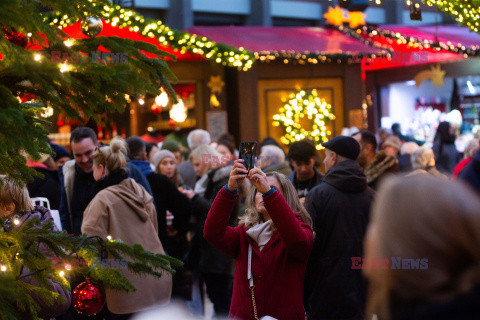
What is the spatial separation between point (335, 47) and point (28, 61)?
1330 cm

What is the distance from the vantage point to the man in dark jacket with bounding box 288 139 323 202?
6785mm

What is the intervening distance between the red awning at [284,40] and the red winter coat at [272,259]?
10.3 m

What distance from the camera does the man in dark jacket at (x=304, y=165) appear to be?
267 inches

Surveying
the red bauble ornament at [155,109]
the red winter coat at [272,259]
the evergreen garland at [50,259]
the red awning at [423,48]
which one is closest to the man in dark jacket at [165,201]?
the red winter coat at [272,259]

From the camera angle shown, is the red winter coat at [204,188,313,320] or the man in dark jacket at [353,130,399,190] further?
the man in dark jacket at [353,130,399,190]

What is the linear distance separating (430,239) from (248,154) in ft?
9.01

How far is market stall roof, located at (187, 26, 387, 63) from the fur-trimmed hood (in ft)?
22.1

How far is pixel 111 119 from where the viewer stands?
1627cm

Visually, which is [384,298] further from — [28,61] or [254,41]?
[254,41]

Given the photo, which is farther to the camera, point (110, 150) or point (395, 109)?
point (395, 109)

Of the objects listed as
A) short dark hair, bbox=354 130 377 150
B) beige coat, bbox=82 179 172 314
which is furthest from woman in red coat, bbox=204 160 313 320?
short dark hair, bbox=354 130 377 150

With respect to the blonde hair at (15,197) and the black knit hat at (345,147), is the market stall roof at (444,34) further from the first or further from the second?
the blonde hair at (15,197)

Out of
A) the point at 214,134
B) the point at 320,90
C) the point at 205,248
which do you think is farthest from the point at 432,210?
the point at 320,90

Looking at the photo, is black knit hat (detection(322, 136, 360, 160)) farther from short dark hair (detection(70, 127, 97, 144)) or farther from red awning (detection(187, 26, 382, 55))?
red awning (detection(187, 26, 382, 55))
